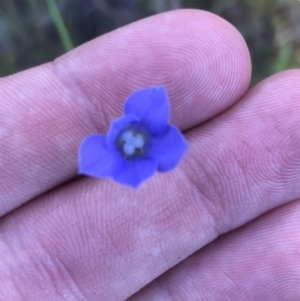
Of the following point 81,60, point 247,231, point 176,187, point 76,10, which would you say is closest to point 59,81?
point 81,60

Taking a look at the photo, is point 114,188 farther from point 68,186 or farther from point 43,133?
point 43,133

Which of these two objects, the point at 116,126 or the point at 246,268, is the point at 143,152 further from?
the point at 246,268

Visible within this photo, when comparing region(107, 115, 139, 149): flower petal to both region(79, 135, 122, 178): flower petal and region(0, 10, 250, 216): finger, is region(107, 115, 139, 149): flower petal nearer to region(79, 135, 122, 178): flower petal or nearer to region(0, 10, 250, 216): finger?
region(79, 135, 122, 178): flower petal

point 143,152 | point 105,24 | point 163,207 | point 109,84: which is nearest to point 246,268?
point 163,207

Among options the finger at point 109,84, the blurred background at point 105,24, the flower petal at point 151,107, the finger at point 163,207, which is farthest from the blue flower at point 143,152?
the blurred background at point 105,24

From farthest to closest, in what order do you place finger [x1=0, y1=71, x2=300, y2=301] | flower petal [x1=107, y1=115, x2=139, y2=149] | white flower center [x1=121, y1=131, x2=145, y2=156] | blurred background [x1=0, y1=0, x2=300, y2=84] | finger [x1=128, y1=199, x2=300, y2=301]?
blurred background [x1=0, y1=0, x2=300, y2=84] → finger [x1=128, y1=199, x2=300, y2=301] → finger [x1=0, y1=71, x2=300, y2=301] → white flower center [x1=121, y1=131, x2=145, y2=156] → flower petal [x1=107, y1=115, x2=139, y2=149]

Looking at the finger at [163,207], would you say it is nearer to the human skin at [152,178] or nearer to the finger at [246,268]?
the human skin at [152,178]

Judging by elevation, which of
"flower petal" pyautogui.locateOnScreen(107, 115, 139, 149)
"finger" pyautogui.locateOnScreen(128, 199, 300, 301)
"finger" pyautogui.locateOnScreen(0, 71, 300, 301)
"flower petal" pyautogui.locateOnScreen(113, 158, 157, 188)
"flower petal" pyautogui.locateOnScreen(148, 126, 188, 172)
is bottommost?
"finger" pyautogui.locateOnScreen(128, 199, 300, 301)

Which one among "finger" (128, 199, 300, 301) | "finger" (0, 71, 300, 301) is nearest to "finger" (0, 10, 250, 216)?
"finger" (0, 71, 300, 301)

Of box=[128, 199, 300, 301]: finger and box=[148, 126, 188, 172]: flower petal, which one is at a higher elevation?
box=[148, 126, 188, 172]: flower petal
